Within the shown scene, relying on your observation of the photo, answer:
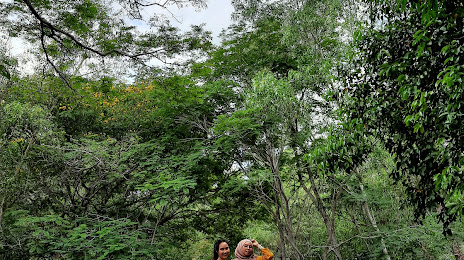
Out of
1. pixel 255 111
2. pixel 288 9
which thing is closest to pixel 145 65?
pixel 255 111

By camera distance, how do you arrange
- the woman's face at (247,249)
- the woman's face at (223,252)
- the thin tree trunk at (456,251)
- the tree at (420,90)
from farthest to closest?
the thin tree trunk at (456,251)
the woman's face at (223,252)
the woman's face at (247,249)
the tree at (420,90)

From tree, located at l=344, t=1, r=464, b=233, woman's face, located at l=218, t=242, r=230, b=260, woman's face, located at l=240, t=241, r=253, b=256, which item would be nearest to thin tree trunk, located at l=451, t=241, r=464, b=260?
tree, located at l=344, t=1, r=464, b=233

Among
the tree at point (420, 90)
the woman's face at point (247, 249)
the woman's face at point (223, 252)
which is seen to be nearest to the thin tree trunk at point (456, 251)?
the tree at point (420, 90)

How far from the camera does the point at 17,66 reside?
7.28 meters

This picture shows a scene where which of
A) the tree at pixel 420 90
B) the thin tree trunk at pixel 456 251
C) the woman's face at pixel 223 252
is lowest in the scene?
the thin tree trunk at pixel 456 251

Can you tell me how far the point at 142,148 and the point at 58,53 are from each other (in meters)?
3.28

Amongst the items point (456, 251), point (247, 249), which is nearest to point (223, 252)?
point (247, 249)

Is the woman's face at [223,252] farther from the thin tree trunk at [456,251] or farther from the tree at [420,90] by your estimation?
the thin tree trunk at [456,251]

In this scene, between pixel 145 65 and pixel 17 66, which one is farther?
pixel 17 66

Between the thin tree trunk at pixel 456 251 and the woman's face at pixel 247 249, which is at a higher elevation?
the woman's face at pixel 247 249

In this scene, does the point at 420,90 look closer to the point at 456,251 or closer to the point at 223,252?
the point at 223,252

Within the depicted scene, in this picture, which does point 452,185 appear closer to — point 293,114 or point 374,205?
point 293,114

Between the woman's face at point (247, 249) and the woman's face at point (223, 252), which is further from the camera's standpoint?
the woman's face at point (223, 252)

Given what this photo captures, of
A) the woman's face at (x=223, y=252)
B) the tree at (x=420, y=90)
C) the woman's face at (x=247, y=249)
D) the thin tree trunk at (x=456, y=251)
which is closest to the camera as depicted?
the tree at (x=420, y=90)
